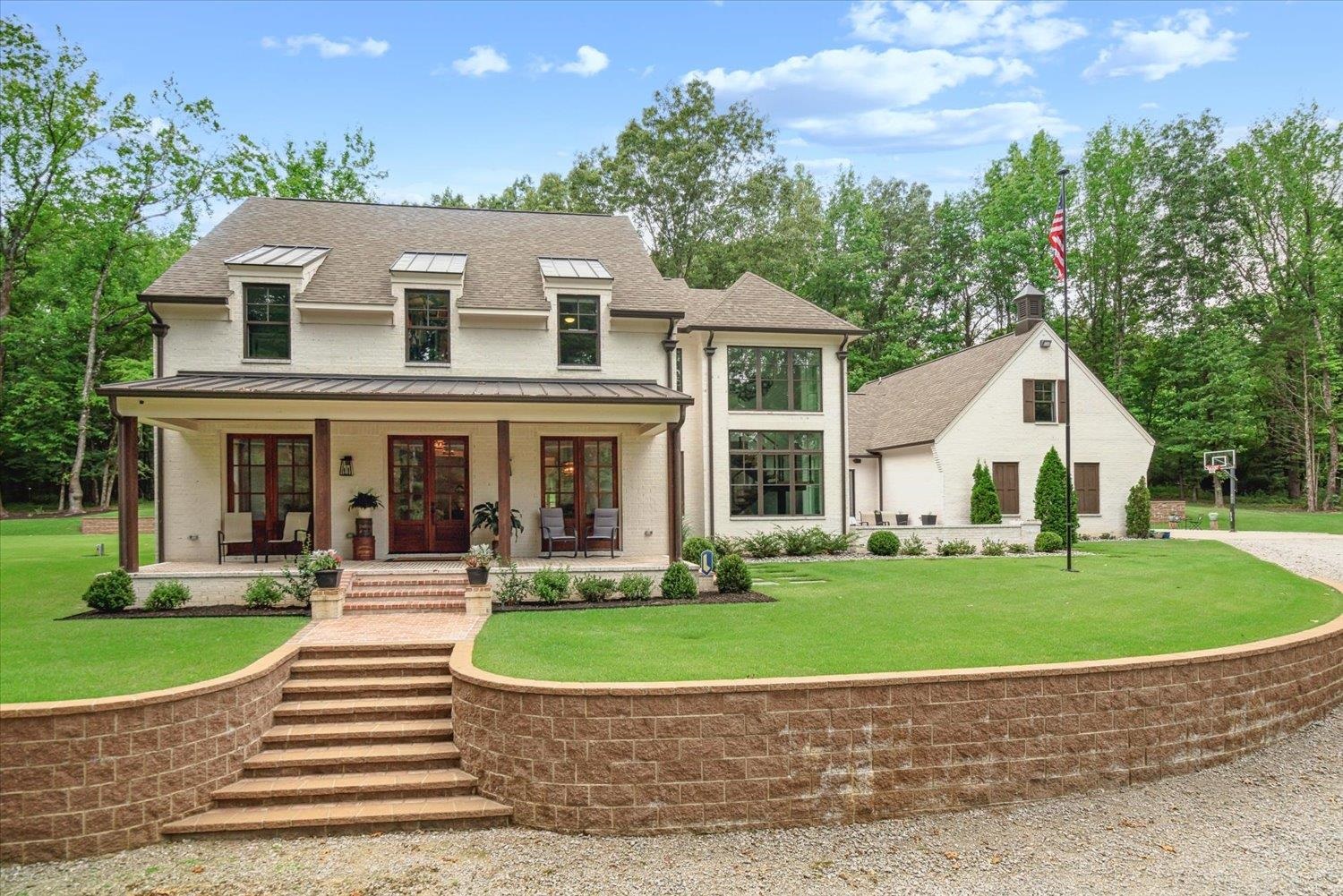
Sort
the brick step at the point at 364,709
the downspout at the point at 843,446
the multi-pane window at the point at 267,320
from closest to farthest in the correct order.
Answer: the brick step at the point at 364,709, the multi-pane window at the point at 267,320, the downspout at the point at 843,446

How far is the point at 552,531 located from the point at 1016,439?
15981mm

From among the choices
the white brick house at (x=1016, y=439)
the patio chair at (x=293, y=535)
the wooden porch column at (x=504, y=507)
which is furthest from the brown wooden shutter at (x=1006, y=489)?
the patio chair at (x=293, y=535)

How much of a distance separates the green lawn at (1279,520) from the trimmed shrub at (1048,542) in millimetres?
11076

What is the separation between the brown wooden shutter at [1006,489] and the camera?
23.1 m

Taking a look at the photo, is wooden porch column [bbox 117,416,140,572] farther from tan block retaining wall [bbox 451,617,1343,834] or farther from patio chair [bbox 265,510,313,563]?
tan block retaining wall [bbox 451,617,1343,834]

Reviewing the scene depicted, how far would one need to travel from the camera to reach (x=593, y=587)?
1202 cm

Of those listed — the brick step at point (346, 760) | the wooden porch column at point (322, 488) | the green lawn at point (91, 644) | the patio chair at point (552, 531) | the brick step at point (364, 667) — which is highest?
the wooden porch column at point (322, 488)

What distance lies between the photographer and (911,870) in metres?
5.12

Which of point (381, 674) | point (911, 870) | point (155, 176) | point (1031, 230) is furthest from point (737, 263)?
point (911, 870)

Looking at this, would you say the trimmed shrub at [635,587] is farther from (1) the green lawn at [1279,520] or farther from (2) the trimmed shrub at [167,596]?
(1) the green lawn at [1279,520]

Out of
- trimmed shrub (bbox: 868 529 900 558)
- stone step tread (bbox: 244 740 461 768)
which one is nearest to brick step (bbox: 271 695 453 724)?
stone step tread (bbox: 244 740 461 768)

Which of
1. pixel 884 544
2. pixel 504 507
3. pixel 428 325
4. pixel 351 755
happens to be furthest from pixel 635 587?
pixel 884 544

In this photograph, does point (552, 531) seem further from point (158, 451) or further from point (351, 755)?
point (351, 755)

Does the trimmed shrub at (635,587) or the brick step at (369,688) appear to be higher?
the trimmed shrub at (635,587)
